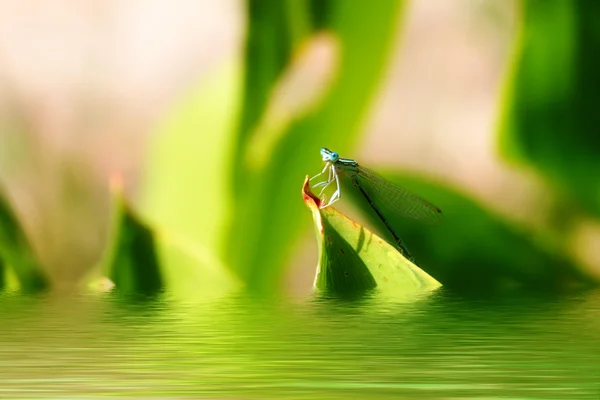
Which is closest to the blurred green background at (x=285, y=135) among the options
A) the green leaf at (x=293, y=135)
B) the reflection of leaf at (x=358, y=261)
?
the green leaf at (x=293, y=135)

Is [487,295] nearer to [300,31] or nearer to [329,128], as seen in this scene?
[329,128]

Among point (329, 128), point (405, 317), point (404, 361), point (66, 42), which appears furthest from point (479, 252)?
point (66, 42)

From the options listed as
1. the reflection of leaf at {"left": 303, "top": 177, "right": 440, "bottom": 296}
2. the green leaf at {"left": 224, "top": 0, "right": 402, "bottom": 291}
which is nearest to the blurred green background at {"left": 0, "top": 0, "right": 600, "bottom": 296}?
the green leaf at {"left": 224, "top": 0, "right": 402, "bottom": 291}

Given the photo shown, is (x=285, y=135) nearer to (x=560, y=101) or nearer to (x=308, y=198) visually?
(x=308, y=198)

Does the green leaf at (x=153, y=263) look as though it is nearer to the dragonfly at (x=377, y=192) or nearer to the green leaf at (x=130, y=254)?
the green leaf at (x=130, y=254)

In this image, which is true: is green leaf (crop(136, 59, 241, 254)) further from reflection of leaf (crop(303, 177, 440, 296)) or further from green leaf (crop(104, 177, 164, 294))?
reflection of leaf (crop(303, 177, 440, 296))
